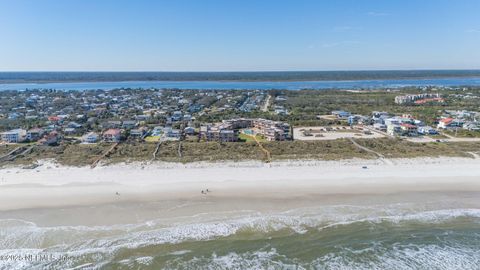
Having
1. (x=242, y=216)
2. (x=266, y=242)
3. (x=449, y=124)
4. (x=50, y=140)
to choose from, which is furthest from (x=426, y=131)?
(x=50, y=140)

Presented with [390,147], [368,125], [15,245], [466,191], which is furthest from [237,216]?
[368,125]

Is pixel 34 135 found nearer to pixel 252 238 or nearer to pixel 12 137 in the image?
pixel 12 137

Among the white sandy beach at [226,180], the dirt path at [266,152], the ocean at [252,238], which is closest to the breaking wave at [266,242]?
the ocean at [252,238]

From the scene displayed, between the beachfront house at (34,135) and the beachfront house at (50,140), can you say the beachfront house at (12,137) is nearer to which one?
the beachfront house at (34,135)

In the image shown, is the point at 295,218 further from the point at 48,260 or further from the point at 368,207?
the point at 48,260

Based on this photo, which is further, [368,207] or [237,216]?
[368,207]

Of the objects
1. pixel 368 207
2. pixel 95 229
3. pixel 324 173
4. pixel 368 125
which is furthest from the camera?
pixel 368 125

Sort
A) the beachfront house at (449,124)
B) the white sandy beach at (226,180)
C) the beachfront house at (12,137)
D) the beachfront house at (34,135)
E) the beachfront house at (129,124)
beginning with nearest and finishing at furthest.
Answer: the white sandy beach at (226,180)
the beachfront house at (12,137)
the beachfront house at (34,135)
the beachfront house at (449,124)
the beachfront house at (129,124)
